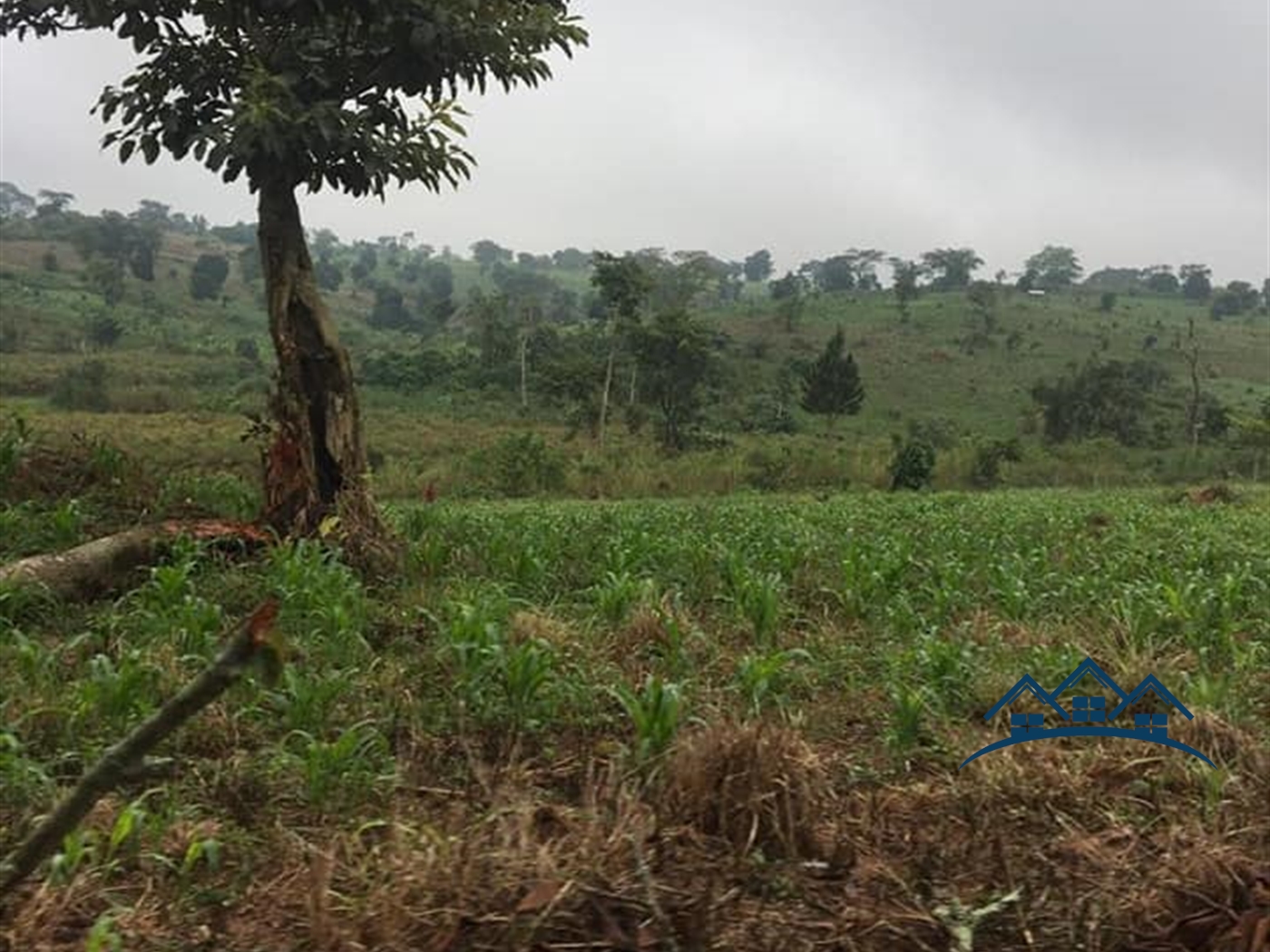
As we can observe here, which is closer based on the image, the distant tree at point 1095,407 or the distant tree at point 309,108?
the distant tree at point 309,108

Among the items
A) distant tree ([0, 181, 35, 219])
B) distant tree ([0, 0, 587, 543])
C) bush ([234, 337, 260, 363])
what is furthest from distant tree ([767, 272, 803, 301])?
distant tree ([0, 181, 35, 219])

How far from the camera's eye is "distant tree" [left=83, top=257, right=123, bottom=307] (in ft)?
181

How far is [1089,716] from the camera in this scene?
3855 mm

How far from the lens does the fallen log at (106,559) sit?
17.3ft

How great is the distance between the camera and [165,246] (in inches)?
3110

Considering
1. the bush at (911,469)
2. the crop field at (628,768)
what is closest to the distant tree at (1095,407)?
the bush at (911,469)

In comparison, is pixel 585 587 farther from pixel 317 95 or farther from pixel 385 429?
pixel 385 429

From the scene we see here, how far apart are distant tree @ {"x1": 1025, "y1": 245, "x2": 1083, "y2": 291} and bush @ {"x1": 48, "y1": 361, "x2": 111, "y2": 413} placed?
71.8 metres

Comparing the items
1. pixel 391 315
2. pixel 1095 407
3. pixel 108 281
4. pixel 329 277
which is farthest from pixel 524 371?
pixel 329 277

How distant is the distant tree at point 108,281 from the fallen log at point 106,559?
55.4m

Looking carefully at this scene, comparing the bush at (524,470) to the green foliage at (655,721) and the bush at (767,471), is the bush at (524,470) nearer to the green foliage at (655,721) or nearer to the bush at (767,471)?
the bush at (767,471)

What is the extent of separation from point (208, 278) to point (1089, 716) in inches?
2585

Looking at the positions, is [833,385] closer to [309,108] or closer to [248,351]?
[248,351]

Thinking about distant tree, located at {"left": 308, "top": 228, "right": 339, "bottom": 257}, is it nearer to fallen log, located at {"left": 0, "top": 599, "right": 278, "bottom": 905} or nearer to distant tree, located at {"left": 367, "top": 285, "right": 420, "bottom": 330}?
distant tree, located at {"left": 367, "top": 285, "right": 420, "bottom": 330}
